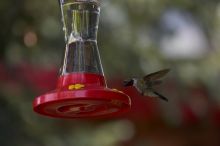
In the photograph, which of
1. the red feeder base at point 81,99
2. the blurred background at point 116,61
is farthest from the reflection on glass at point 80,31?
the blurred background at point 116,61

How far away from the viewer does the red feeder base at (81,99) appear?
122 inches

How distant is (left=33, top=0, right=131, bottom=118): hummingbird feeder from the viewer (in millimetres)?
3125

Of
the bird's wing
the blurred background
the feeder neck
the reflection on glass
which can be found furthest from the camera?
the blurred background

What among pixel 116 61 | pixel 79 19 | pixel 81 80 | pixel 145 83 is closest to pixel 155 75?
pixel 145 83

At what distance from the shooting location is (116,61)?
280 inches

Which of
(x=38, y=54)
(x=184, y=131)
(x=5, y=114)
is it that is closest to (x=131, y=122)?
(x=184, y=131)

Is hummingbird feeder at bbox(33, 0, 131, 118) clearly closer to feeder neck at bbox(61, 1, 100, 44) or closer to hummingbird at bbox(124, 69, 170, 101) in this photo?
feeder neck at bbox(61, 1, 100, 44)

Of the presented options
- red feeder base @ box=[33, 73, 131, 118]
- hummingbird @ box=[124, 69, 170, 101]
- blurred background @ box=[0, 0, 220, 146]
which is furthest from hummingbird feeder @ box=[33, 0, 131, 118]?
blurred background @ box=[0, 0, 220, 146]

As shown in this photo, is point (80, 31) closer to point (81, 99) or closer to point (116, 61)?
point (81, 99)

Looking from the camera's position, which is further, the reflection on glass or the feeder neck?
the feeder neck

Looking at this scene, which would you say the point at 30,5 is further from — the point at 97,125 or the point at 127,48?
the point at 97,125

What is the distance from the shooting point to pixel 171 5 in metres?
7.60

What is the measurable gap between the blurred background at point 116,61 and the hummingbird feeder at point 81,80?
2.59 metres

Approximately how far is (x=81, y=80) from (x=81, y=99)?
0.30m
